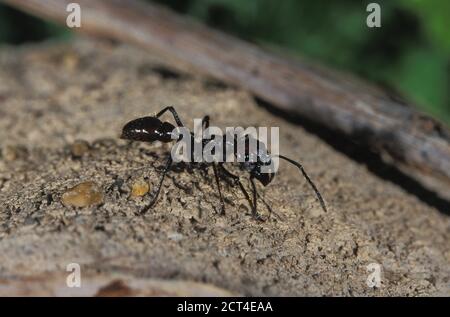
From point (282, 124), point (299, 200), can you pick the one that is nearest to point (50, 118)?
point (282, 124)

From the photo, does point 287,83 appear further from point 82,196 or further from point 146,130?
point 82,196

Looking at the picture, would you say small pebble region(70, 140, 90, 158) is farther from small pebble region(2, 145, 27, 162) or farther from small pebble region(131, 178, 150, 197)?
small pebble region(131, 178, 150, 197)

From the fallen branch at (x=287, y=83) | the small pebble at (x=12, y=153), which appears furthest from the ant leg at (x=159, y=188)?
the fallen branch at (x=287, y=83)

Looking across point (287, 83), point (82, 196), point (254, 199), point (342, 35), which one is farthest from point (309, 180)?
point (342, 35)

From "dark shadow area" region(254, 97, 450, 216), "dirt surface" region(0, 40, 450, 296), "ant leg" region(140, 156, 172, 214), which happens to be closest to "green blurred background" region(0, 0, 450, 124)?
"dirt surface" region(0, 40, 450, 296)

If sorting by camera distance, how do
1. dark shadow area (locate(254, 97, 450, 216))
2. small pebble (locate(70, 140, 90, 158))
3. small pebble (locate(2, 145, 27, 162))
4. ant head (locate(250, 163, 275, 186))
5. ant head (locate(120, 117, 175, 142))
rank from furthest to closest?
dark shadow area (locate(254, 97, 450, 216)) → small pebble (locate(2, 145, 27, 162)) → small pebble (locate(70, 140, 90, 158)) → ant head (locate(120, 117, 175, 142)) → ant head (locate(250, 163, 275, 186))

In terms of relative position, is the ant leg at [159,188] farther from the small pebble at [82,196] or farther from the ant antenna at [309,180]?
the ant antenna at [309,180]
